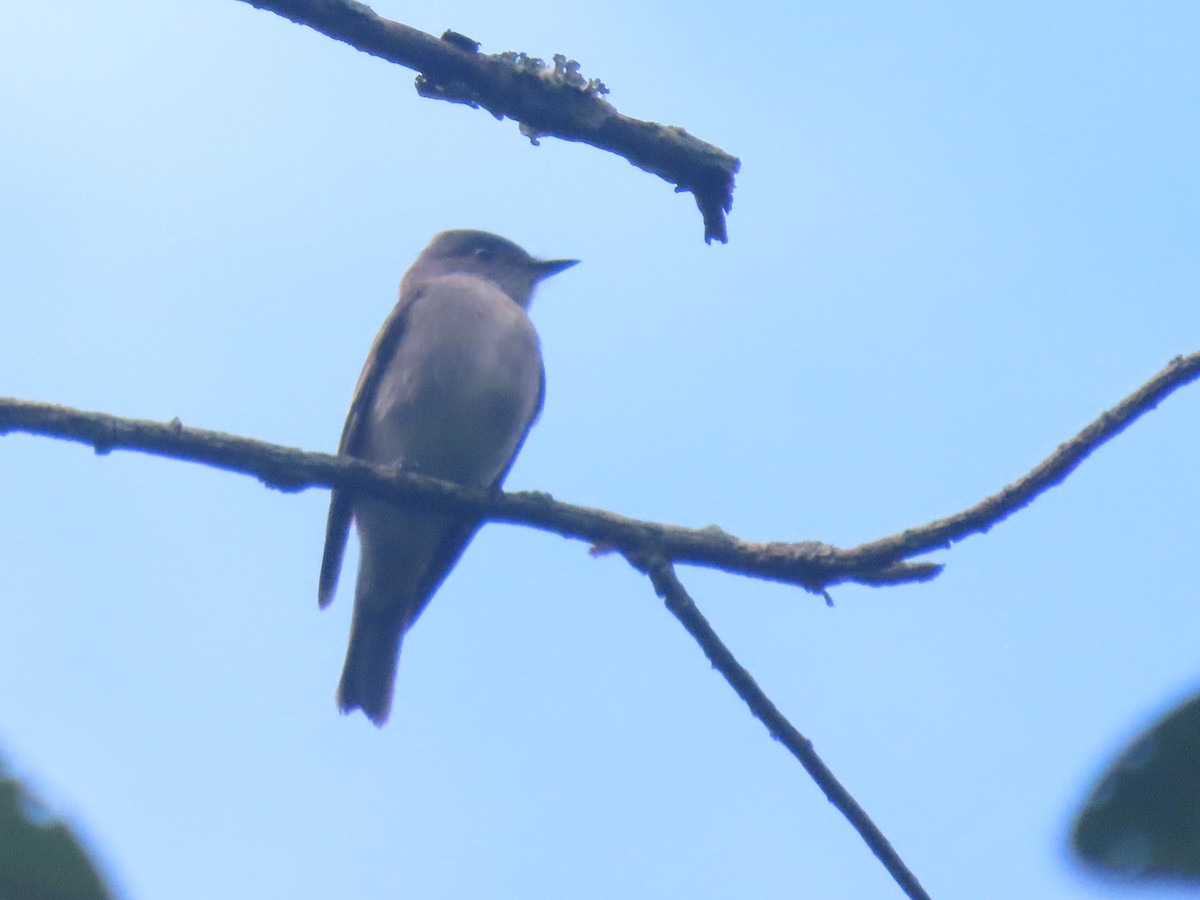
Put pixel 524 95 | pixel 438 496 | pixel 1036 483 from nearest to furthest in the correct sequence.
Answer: pixel 524 95 < pixel 1036 483 < pixel 438 496

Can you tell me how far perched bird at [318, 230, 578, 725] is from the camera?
7602 millimetres

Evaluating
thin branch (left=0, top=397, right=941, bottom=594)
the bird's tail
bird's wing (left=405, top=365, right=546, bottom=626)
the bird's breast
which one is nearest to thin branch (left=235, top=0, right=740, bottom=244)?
thin branch (left=0, top=397, right=941, bottom=594)

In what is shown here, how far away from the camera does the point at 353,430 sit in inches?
316

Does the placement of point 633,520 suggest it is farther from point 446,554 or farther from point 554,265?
point 554,265

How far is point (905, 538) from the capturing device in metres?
3.63

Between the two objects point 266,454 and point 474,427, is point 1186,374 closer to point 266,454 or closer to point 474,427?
point 266,454

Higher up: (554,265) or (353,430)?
(554,265)

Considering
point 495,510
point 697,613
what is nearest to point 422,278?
point 495,510

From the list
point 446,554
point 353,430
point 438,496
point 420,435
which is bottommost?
point 438,496

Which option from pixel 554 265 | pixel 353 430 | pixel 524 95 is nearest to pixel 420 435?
pixel 353 430

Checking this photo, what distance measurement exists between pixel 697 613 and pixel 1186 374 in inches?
53.7

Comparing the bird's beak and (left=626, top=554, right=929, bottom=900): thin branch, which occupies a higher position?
the bird's beak

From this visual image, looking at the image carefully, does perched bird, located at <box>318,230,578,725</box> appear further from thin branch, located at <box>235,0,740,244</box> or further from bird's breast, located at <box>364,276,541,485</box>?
thin branch, located at <box>235,0,740,244</box>

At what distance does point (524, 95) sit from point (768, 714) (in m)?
1.60
